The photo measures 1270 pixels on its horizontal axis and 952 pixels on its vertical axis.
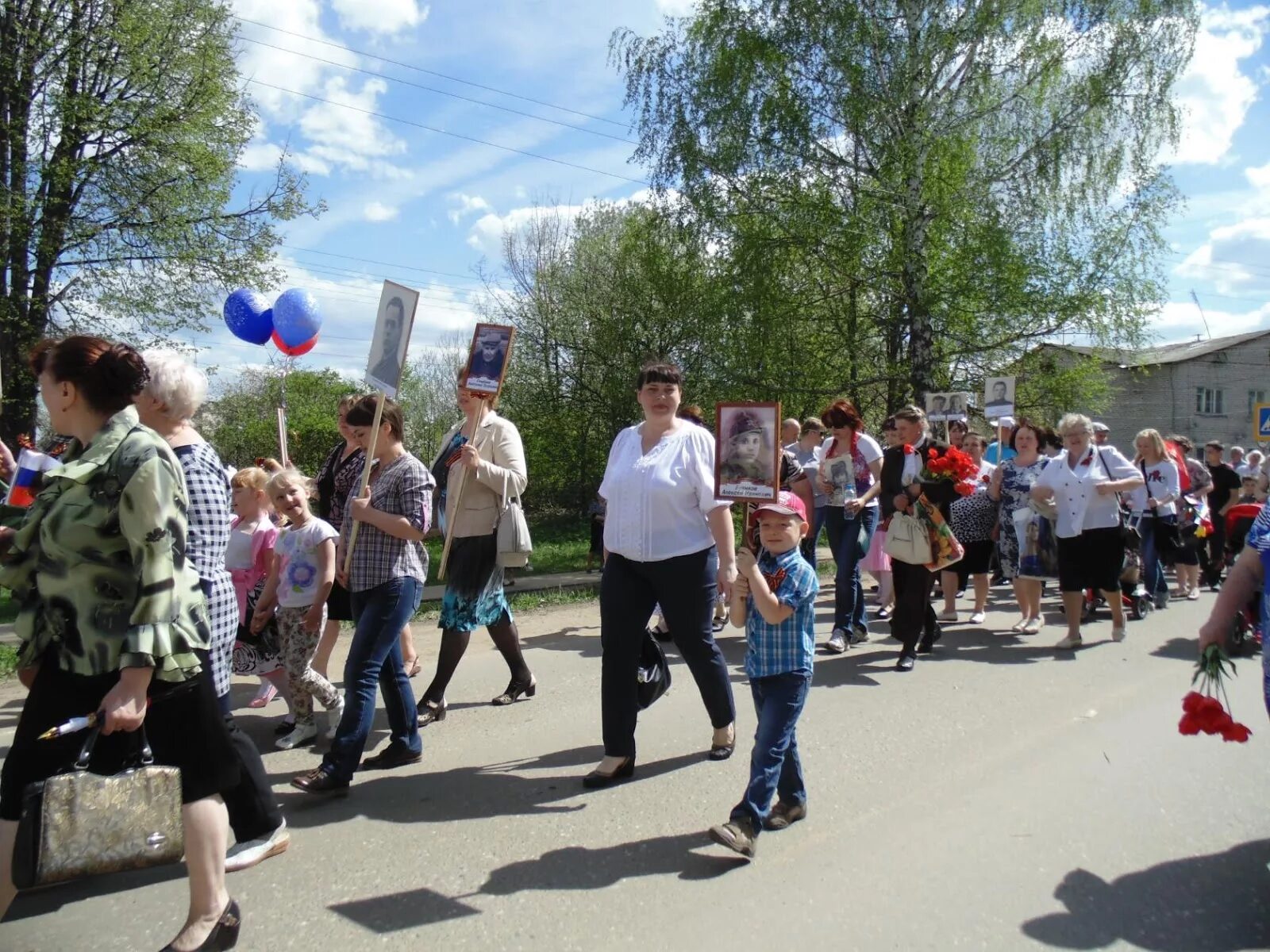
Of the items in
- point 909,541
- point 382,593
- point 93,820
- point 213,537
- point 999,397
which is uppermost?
point 999,397

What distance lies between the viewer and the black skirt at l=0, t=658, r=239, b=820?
2848 millimetres

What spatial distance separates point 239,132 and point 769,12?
1004 cm

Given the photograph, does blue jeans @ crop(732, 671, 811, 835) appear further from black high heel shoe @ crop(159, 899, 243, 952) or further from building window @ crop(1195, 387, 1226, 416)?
building window @ crop(1195, 387, 1226, 416)

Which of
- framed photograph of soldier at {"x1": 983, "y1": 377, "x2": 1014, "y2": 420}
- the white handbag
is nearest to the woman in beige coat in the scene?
the white handbag

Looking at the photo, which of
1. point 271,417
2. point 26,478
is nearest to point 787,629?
point 26,478

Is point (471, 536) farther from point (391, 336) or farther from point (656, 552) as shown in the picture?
point (656, 552)

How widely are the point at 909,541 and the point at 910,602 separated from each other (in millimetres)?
446

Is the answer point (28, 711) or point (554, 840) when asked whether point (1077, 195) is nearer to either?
point (554, 840)

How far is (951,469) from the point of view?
7.61 meters

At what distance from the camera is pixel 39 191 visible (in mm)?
14977

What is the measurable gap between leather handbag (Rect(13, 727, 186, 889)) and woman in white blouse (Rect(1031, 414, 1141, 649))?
273 inches

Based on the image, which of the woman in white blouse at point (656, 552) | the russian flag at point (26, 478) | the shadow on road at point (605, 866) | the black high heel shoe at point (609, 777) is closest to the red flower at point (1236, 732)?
the shadow on road at point (605, 866)

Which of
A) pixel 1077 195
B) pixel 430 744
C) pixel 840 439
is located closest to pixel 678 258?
pixel 1077 195

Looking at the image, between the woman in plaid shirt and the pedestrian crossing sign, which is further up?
the pedestrian crossing sign
